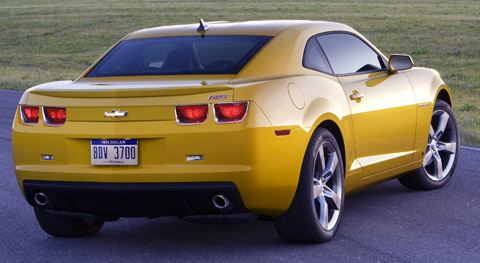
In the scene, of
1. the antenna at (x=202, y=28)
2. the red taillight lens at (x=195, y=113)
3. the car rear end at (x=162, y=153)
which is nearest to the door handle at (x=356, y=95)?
the car rear end at (x=162, y=153)

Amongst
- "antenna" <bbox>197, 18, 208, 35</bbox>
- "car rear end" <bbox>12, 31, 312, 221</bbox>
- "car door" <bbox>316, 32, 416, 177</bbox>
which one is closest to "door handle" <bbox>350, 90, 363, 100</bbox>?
"car door" <bbox>316, 32, 416, 177</bbox>

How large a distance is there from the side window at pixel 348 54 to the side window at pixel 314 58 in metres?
0.08

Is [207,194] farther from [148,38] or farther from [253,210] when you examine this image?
[148,38]

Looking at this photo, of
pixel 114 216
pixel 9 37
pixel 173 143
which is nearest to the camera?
pixel 173 143

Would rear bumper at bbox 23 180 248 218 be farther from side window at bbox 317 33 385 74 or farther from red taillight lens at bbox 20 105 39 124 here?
side window at bbox 317 33 385 74

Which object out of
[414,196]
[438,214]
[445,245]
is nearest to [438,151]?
[414,196]

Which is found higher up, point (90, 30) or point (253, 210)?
point (253, 210)

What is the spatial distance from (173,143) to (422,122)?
2.84 m

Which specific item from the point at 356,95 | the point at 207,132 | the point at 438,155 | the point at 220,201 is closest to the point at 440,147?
the point at 438,155

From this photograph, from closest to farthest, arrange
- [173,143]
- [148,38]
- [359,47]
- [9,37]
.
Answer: [173,143] < [148,38] < [359,47] < [9,37]

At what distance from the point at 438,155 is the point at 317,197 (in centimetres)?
237

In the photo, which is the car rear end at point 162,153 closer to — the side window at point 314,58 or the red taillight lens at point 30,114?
the red taillight lens at point 30,114

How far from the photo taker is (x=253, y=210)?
5797mm

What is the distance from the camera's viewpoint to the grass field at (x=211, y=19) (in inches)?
1216
